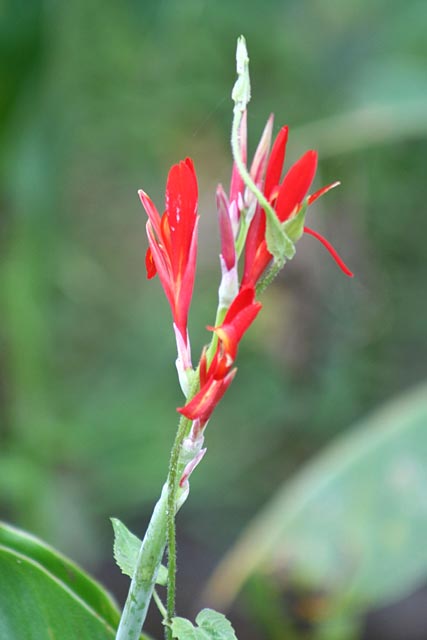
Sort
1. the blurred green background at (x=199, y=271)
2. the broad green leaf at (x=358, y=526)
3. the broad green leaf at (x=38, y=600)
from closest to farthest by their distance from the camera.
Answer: the broad green leaf at (x=38, y=600) → the broad green leaf at (x=358, y=526) → the blurred green background at (x=199, y=271)

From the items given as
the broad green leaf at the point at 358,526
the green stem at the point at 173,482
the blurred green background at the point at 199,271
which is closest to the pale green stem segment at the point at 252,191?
the green stem at the point at 173,482

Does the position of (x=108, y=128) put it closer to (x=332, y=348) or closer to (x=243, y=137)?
(x=332, y=348)

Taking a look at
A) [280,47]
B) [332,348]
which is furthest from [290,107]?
[332,348]

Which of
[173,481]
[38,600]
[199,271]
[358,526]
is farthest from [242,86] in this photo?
[199,271]

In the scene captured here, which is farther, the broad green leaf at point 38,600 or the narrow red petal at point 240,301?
the broad green leaf at point 38,600

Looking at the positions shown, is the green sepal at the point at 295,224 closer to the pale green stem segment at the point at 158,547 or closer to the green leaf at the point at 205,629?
the pale green stem segment at the point at 158,547

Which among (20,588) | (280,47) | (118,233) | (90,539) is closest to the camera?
(20,588)

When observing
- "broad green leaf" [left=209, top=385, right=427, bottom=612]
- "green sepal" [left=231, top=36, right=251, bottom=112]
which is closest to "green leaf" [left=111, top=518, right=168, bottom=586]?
"green sepal" [left=231, top=36, right=251, bottom=112]

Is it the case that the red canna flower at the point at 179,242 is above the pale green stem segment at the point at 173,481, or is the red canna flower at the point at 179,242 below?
above
